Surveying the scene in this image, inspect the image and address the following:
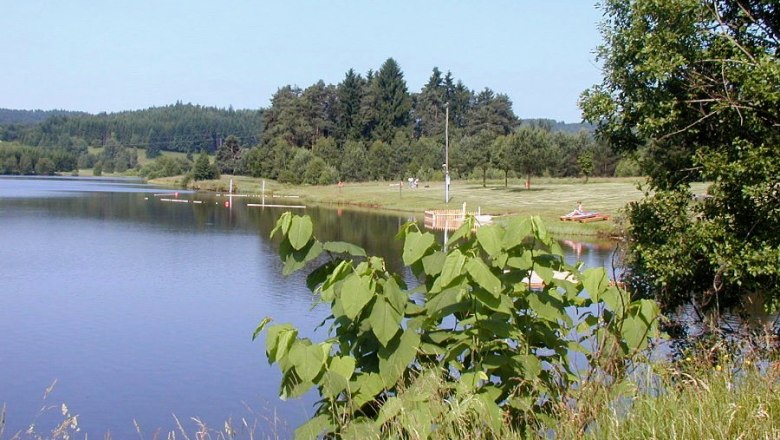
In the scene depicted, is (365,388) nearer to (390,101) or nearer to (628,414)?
(628,414)

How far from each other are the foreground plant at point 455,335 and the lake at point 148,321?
561 mm

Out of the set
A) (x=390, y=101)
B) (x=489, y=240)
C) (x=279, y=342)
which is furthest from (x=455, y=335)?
(x=390, y=101)

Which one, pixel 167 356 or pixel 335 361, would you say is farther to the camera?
pixel 167 356

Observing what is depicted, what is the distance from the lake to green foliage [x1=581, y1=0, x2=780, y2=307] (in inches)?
216

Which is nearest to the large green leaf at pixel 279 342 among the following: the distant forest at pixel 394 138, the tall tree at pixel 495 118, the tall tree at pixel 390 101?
the distant forest at pixel 394 138

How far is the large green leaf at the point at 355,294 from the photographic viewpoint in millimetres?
4422

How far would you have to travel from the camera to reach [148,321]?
A: 21.4 m

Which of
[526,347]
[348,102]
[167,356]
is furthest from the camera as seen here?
[348,102]

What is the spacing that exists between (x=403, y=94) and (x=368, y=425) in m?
114

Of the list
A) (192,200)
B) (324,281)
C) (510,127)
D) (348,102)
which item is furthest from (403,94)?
(324,281)

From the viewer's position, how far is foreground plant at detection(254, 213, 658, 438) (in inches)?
178

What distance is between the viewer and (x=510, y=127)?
387 ft

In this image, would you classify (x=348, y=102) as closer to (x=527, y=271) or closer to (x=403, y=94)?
(x=403, y=94)

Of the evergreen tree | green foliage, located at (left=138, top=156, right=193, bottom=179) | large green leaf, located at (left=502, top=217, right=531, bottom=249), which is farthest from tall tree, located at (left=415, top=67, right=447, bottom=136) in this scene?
large green leaf, located at (left=502, top=217, right=531, bottom=249)
